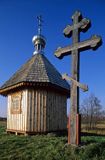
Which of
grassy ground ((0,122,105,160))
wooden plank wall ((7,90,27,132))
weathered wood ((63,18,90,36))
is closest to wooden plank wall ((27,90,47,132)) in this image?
wooden plank wall ((7,90,27,132))

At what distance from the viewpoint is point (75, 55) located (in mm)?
10383

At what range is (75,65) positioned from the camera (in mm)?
10289

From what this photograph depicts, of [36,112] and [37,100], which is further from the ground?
[37,100]

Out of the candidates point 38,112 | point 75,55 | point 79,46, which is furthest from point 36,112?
point 79,46

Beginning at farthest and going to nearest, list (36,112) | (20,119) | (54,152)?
1. (20,119)
2. (36,112)
3. (54,152)

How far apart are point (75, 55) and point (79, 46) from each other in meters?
0.37

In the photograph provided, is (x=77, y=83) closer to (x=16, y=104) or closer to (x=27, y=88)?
(x=27, y=88)

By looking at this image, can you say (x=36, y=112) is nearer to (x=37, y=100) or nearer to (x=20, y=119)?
(x=37, y=100)

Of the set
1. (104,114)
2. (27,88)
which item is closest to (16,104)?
(27,88)

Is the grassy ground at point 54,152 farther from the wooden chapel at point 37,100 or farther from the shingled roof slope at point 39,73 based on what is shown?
the shingled roof slope at point 39,73

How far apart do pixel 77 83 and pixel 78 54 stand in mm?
1154

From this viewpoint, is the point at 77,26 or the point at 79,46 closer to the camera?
the point at 79,46

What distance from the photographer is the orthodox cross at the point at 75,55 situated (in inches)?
382

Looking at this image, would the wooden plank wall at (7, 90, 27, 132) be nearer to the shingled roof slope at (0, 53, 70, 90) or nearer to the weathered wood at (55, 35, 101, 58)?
the shingled roof slope at (0, 53, 70, 90)
